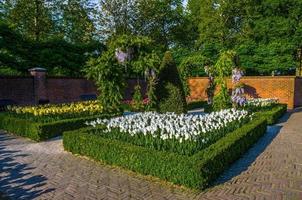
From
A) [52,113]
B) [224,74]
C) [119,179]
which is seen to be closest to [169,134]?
[119,179]

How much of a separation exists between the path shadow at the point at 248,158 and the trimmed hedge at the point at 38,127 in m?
6.55

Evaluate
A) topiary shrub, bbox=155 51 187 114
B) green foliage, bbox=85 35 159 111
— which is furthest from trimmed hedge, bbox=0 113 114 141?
topiary shrub, bbox=155 51 187 114

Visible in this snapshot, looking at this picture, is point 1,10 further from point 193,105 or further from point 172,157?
point 172,157

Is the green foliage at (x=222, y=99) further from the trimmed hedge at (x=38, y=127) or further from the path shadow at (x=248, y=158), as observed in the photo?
the trimmed hedge at (x=38, y=127)

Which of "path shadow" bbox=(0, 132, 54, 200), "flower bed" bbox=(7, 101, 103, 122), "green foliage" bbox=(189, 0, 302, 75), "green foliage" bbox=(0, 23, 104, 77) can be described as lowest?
"path shadow" bbox=(0, 132, 54, 200)

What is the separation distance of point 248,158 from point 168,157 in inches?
124

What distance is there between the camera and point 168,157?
684 cm

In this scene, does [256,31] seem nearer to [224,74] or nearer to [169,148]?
[224,74]

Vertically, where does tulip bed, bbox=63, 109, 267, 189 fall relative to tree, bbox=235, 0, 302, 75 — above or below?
below

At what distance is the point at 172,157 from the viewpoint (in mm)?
6797

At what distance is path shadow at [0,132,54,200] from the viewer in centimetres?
646

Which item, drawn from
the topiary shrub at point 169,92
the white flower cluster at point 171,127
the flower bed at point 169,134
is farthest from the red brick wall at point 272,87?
the flower bed at point 169,134

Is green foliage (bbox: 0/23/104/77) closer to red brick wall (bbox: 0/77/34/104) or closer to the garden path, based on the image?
red brick wall (bbox: 0/77/34/104)

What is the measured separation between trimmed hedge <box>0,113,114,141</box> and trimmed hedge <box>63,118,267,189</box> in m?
1.98
